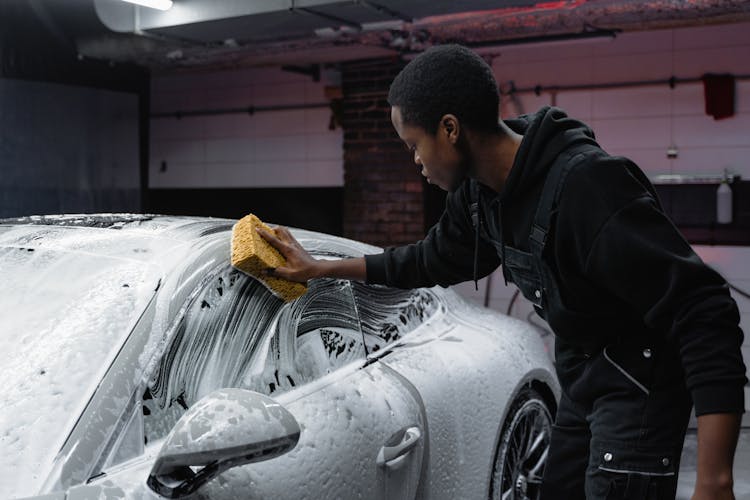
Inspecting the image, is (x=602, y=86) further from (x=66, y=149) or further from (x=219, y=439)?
(x=219, y=439)

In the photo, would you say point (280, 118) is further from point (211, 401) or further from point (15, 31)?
point (211, 401)

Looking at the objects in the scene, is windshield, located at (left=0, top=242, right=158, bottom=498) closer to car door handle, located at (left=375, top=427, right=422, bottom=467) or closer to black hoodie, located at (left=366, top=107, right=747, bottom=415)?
car door handle, located at (left=375, top=427, right=422, bottom=467)

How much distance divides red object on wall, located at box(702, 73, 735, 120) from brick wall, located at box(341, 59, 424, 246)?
7.70 feet

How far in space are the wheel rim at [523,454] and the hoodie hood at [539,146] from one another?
1221mm

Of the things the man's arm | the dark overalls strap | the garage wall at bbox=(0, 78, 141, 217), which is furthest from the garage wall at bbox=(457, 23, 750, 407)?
the dark overalls strap

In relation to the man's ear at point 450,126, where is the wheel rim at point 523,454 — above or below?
below

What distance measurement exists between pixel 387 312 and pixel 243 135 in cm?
686

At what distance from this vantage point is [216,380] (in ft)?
6.62

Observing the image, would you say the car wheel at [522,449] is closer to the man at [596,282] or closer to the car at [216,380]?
the car at [216,380]

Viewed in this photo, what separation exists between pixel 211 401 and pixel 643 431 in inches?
35.9

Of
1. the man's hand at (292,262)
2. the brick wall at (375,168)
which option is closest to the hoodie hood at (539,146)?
the man's hand at (292,262)

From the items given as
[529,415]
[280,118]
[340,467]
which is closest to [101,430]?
[340,467]

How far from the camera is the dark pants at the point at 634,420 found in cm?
190

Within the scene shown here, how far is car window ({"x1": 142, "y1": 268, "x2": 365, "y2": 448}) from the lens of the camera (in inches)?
75.5
